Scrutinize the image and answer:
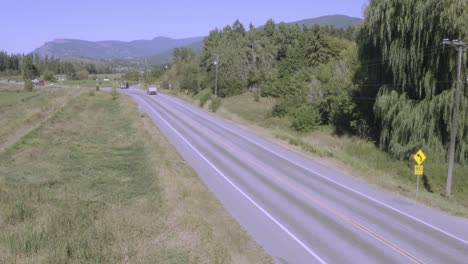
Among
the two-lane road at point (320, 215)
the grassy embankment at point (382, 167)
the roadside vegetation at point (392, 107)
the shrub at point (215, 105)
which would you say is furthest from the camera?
the shrub at point (215, 105)

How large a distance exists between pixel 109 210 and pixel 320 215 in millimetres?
8792

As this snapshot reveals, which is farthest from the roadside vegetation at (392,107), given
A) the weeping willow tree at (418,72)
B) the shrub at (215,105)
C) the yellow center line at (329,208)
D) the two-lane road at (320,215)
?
the yellow center line at (329,208)

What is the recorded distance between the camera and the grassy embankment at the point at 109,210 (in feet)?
40.1

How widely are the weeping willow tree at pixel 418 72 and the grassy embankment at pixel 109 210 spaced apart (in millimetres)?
17683

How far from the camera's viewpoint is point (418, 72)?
33125 millimetres

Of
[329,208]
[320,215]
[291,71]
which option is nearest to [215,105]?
[291,71]

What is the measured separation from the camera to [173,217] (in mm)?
15906

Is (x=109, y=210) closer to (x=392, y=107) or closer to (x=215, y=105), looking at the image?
(x=392, y=107)

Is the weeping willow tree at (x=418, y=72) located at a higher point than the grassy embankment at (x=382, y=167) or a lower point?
higher

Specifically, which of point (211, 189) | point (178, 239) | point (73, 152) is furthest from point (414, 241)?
point (73, 152)

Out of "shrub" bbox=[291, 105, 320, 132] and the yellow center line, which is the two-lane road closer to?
the yellow center line

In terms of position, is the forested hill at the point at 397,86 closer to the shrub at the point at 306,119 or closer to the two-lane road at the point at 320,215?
the shrub at the point at 306,119

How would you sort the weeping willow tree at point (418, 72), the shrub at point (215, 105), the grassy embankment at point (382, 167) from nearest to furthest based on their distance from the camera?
1. the grassy embankment at point (382, 167)
2. the weeping willow tree at point (418, 72)
3. the shrub at point (215, 105)

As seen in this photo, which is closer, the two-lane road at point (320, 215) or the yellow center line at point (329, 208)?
the two-lane road at point (320, 215)
